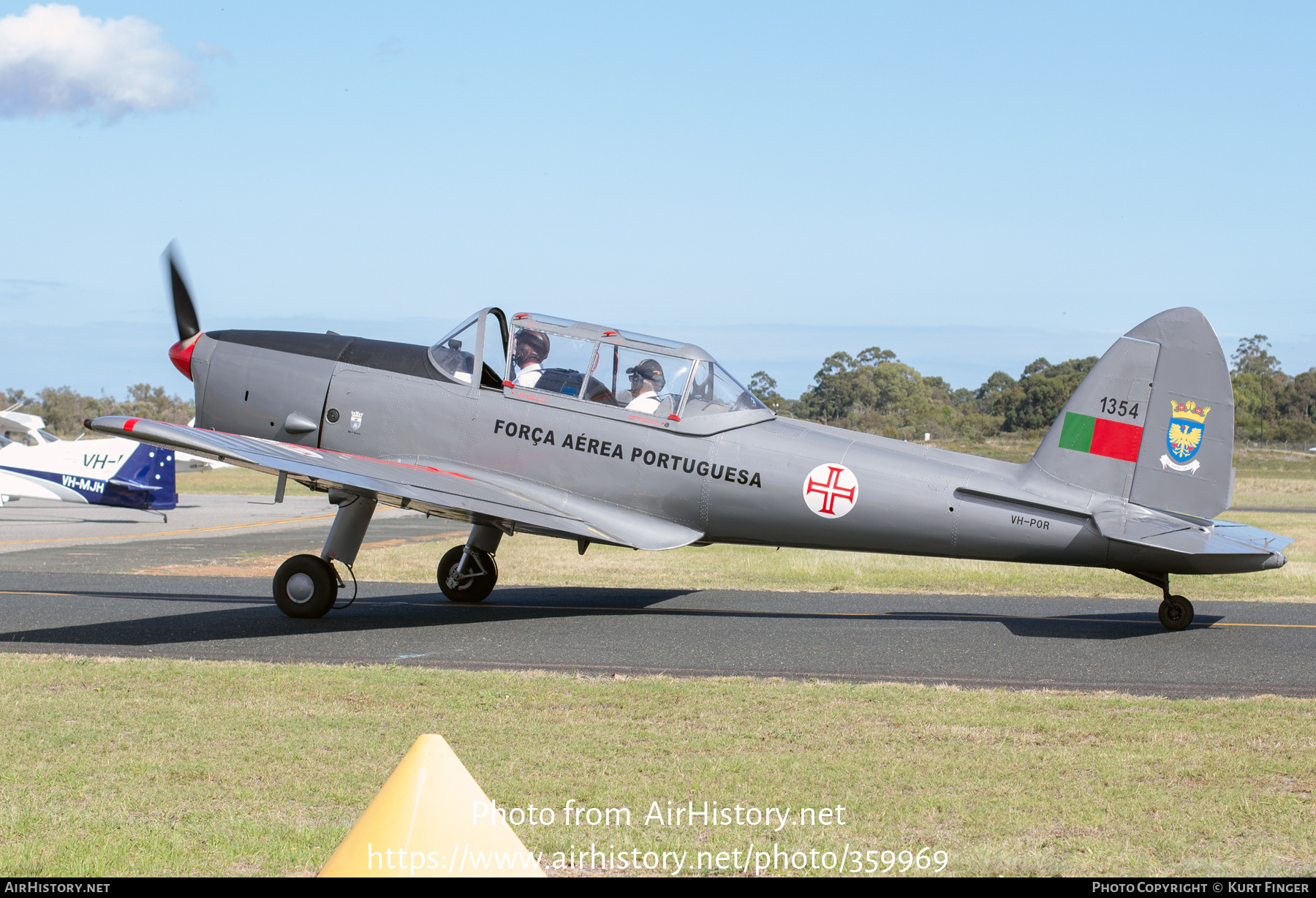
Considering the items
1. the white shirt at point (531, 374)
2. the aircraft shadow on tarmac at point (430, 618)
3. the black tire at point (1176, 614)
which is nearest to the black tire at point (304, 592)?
the aircraft shadow on tarmac at point (430, 618)

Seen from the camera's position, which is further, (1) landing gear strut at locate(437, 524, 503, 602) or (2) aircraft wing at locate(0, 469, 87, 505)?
(2) aircraft wing at locate(0, 469, 87, 505)

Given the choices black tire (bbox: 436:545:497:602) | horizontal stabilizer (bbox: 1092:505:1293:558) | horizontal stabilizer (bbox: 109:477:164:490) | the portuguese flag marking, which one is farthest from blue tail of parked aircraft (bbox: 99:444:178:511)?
horizontal stabilizer (bbox: 1092:505:1293:558)

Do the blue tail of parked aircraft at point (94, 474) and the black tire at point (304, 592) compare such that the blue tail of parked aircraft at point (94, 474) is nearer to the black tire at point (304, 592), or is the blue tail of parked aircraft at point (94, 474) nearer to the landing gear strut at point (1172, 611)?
the black tire at point (304, 592)

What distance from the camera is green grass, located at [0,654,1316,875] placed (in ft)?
14.3

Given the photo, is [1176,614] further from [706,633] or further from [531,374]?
[531,374]

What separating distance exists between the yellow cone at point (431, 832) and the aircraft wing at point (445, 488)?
6.91m

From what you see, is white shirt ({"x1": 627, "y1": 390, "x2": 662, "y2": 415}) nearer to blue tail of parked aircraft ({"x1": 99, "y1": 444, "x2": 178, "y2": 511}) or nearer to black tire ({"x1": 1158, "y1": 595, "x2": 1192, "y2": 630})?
black tire ({"x1": 1158, "y1": 595, "x2": 1192, "y2": 630})

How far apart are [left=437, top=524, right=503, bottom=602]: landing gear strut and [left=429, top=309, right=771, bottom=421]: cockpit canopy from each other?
2083 millimetres

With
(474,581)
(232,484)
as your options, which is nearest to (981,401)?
(232,484)

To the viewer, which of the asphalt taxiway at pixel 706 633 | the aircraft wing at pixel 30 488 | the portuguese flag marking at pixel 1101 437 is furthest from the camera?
the aircraft wing at pixel 30 488

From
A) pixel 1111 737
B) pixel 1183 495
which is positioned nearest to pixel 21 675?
pixel 1111 737

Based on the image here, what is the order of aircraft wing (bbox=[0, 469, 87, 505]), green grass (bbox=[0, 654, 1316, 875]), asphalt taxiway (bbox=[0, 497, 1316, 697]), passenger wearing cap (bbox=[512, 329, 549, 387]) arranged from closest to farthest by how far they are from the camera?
green grass (bbox=[0, 654, 1316, 875]), asphalt taxiway (bbox=[0, 497, 1316, 697]), passenger wearing cap (bbox=[512, 329, 549, 387]), aircraft wing (bbox=[0, 469, 87, 505])

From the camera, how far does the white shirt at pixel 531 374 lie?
10852mm

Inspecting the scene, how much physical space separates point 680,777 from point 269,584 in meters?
10.5
